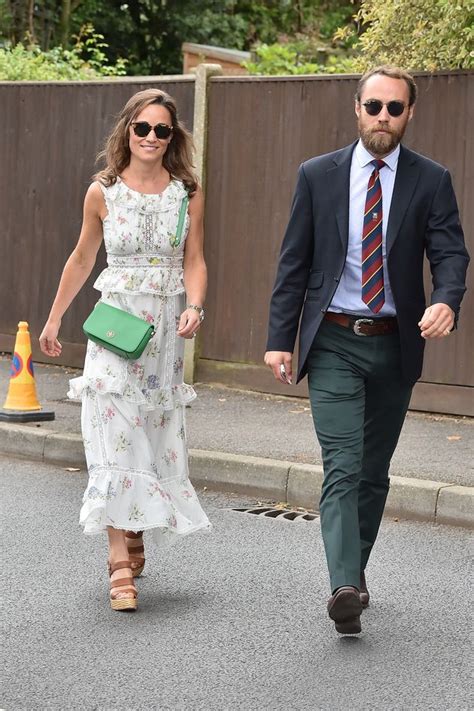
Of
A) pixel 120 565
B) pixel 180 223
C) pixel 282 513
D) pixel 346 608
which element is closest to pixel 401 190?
pixel 180 223

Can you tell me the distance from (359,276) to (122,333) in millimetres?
1032

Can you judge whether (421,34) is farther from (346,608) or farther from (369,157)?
(346,608)

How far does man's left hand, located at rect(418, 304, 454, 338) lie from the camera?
16.3 feet

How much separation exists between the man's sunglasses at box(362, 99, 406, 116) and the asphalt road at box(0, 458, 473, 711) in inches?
74.7

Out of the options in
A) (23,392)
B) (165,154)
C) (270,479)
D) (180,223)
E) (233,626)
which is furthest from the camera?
(23,392)

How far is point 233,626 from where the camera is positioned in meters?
5.36

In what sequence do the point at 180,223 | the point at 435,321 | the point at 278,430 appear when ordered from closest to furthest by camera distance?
the point at 435,321
the point at 180,223
the point at 278,430

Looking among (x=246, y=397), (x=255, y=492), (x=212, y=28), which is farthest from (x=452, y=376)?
(x=212, y=28)

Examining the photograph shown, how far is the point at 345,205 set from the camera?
16.9 feet

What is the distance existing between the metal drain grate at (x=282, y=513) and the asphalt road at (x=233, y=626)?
0.15 m

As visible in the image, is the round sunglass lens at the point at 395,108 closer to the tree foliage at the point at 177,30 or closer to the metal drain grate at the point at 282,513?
the metal drain grate at the point at 282,513

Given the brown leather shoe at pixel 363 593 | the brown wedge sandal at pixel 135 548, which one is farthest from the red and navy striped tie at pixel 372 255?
the brown wedge sandal at pixel 135 548

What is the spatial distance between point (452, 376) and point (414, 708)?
5.84m

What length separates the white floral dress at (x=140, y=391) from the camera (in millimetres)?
5691
